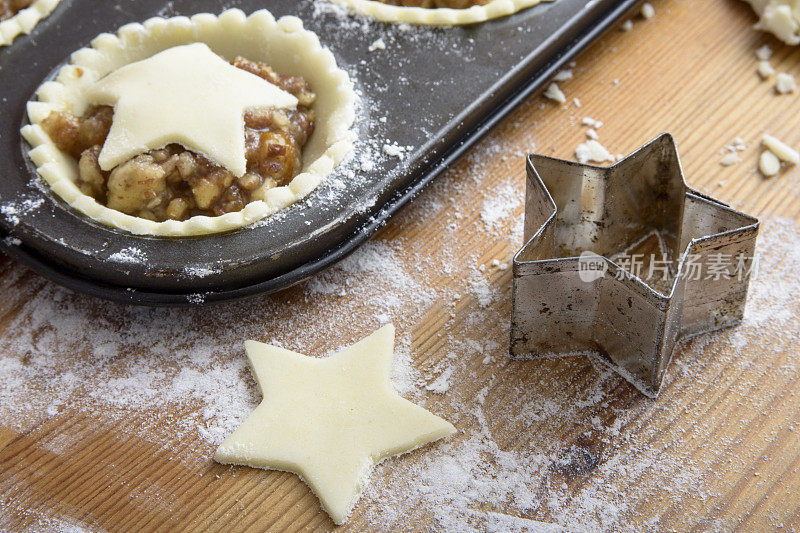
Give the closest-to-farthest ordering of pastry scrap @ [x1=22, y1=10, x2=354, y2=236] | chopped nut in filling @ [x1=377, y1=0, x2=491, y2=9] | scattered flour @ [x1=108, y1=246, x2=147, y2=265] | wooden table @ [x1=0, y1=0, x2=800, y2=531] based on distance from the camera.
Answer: wooden table @ [x1=0, y1=0, x2=800, y2=531] < scattered flour @ [x1=108, y1=246, x2=147, y2=265] < pastry scrap @ [x1=22, y1=10, x2=354, y2=236] < chopped nut in filling @ [x1=377, y1=0, x2=491, y2=9]

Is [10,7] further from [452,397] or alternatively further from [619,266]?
[619,266]

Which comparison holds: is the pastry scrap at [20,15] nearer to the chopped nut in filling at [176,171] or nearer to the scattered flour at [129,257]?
the chopped nut in filling at [176,171]

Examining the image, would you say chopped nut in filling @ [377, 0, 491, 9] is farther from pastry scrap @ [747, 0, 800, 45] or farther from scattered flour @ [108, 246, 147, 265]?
scattered flour @ [108, 246, 147, 265]

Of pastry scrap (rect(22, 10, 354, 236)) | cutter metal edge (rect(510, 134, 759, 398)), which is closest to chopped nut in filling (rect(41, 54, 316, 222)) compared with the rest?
pastry scrap (rect(22, 10, 354, 236))

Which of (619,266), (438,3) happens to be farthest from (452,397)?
(438,3)

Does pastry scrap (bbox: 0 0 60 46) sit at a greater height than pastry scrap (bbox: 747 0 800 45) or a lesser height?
greater

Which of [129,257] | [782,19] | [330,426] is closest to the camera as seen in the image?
[330,426]
